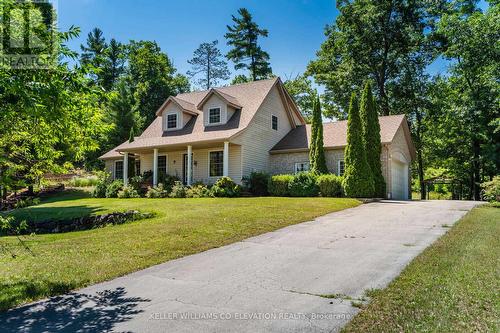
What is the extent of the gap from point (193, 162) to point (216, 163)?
1873 millimetres

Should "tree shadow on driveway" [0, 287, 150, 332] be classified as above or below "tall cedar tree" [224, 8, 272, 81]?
below

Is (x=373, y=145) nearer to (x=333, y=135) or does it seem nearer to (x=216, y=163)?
(x=333, y=135)

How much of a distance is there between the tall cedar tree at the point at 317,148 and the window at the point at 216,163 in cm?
560

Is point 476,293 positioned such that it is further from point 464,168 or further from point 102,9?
point 464,168

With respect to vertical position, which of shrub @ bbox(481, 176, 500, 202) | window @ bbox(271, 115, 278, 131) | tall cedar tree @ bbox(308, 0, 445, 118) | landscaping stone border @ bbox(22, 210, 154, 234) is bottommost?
landscaping stone border @ bbox(22, 210, 154, 234)

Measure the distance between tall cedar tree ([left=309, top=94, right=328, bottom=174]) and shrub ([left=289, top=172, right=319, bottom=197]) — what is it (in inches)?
32.9

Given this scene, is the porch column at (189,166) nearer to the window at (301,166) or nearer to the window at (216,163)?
the window at (216,163)

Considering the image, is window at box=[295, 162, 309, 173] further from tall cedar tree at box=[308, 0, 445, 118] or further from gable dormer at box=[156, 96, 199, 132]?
tall cedar tree at box=[308, 0, 445, 118]

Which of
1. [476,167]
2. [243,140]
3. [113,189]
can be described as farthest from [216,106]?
[476,167]

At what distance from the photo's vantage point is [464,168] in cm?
2847

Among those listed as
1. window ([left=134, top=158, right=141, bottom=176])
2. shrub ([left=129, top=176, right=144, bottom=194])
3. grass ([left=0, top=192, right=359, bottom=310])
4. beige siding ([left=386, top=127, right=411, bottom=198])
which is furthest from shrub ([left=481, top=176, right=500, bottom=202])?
window ([left=134, top=158, right=141, bottom=176])

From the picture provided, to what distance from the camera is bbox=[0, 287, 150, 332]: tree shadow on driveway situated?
12.7ft

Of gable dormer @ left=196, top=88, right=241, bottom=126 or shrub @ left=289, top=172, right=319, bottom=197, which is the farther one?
gable dormer @ left=196, top=88, right=241, bottom=126

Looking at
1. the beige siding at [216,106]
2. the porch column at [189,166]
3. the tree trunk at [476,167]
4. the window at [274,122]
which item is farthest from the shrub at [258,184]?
the tree trunk at [476,167]
